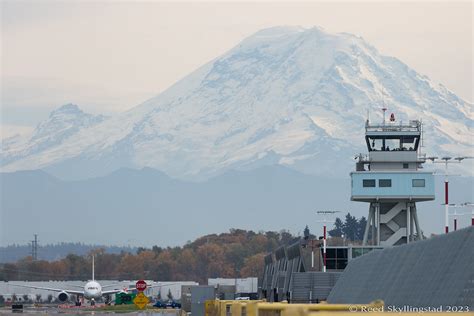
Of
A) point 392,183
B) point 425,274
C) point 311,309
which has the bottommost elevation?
point 311,309

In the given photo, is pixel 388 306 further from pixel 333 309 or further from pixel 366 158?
pixel 366 158

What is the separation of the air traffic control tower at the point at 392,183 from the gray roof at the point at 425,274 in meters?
56.0

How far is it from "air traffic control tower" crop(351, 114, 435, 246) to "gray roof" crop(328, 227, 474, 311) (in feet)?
184

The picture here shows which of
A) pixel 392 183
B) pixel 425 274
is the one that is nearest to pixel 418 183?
pixel 392 183

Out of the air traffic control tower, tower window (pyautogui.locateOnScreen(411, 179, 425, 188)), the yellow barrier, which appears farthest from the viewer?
tower window (pyautogui.locateOnScreen(411, 179, 425, 188))

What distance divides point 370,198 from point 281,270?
1957 centimetres

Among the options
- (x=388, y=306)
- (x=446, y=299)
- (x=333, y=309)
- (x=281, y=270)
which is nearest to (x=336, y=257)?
(x=281, y=270)

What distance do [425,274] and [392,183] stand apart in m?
75.2

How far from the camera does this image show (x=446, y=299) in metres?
43.0

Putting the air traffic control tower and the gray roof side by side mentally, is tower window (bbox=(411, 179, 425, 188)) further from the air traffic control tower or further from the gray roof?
the gray roof

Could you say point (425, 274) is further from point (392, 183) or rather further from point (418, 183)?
point (418, 183)

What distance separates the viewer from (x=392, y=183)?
124062 mm

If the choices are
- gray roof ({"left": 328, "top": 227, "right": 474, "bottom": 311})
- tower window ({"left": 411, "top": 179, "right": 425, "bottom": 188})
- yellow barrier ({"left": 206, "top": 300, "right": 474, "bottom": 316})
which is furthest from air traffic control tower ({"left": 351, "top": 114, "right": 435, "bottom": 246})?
yellow barrier ({"left": 206, "top": 300, "right": 474, "bottom": 316})

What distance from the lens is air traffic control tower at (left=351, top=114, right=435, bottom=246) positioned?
124m
